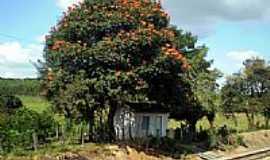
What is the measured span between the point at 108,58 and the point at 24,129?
5980 mm

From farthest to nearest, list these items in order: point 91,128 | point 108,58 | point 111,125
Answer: point 111,125, point 91,128, point 108,58

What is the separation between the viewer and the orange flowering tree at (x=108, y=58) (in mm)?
28469

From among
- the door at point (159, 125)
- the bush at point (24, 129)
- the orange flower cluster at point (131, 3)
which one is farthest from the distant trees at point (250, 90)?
the bush at point (24, 129)

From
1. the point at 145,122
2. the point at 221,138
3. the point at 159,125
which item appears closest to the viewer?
the point at 145,122

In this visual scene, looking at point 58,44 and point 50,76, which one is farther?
point 50,76

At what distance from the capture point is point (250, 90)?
177 ft

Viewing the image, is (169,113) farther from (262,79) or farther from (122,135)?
(262,79)

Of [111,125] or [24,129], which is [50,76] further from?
[111,125]

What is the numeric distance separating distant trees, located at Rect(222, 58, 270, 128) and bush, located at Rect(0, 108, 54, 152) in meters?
25.5

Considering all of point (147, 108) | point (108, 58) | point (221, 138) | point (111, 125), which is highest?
point (108, 58)

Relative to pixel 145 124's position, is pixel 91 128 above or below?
below

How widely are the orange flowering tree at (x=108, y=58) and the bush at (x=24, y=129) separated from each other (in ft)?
4.76

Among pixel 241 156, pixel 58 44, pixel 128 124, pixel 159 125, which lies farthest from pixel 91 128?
pixel 241 156

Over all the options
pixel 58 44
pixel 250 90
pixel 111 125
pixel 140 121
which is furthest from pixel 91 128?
pixel 250 90
